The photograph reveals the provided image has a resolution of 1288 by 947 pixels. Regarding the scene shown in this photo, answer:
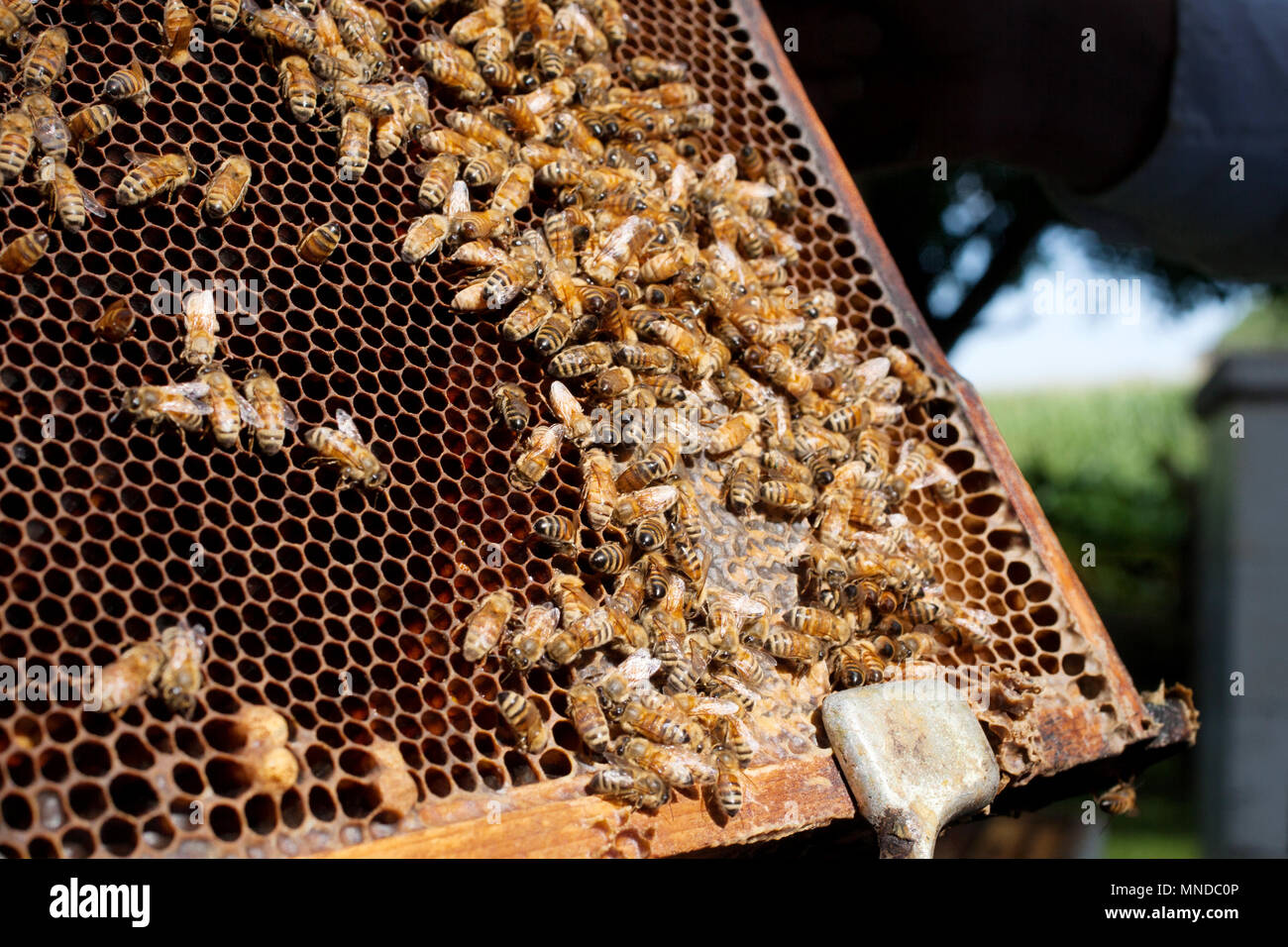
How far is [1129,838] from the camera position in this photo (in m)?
10.5

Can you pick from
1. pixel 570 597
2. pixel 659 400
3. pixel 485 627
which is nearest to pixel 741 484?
pixel 659 400

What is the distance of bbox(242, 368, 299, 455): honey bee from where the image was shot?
87.5 inches

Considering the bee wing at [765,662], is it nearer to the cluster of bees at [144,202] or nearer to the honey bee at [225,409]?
the cluster of bees at [144,202]

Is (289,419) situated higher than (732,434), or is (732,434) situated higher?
(289,419)

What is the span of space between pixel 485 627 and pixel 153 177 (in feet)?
4.21

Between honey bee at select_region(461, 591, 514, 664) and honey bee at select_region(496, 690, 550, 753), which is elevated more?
honey bee at select_region(461, 591, 514, 664)

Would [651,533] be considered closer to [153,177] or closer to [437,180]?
[437,180]

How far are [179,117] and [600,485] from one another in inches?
55.1

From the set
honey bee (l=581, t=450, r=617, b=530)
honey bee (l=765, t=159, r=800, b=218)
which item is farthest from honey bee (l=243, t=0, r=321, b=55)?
honey bee (l=765, t=159, r=800, b=218)

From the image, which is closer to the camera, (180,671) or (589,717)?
(180,671)

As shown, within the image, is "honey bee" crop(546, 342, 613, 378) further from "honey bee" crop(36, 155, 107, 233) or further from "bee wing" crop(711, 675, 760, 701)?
"honey bee" crop(36, 155, 107, 233)

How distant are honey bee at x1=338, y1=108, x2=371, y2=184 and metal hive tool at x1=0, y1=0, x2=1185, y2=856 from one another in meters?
0.04

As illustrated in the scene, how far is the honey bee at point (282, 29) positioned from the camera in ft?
8.64

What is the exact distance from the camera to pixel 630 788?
226 cm
